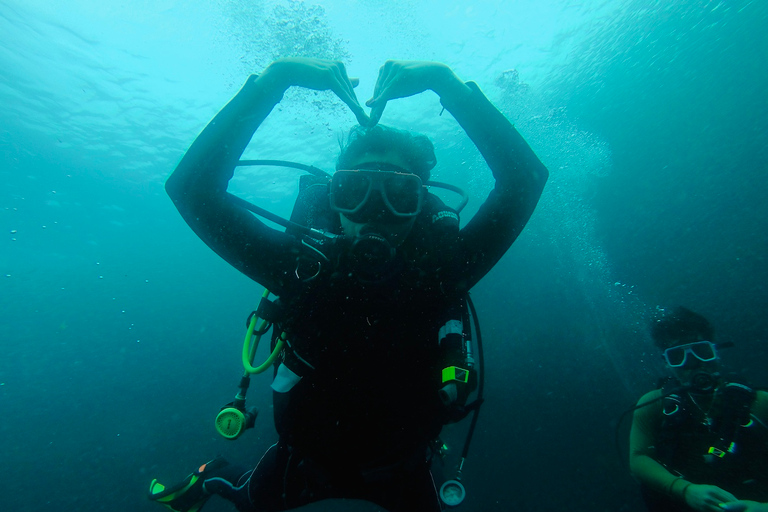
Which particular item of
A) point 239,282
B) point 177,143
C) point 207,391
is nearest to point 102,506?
point 207,391

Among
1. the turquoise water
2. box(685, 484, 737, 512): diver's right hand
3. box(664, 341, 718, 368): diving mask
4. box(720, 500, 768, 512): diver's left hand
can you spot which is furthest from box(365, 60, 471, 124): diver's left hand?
the turquoise water

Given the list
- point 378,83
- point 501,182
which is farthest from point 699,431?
point 378,83

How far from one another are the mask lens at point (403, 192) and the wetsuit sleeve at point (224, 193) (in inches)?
28.3

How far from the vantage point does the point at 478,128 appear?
222 cm

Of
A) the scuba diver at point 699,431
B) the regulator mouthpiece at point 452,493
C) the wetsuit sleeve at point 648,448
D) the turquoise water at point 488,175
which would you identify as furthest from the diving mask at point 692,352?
the turquoise water at point 488,175

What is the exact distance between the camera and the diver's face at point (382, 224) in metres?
2.11

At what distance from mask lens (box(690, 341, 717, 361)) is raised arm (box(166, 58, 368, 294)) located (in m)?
5.38

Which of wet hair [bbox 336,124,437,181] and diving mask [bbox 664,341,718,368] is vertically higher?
wet hair [bbox 336,124,437,181]

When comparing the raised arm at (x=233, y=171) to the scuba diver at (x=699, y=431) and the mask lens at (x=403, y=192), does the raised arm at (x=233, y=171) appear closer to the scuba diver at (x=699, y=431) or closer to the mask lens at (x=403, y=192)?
the mask lens at (x=403, y=192)

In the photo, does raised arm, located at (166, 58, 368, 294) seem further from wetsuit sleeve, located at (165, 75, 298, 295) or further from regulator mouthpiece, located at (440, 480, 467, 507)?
regulator mouthpiece, located at (440, 480, 467, 507)

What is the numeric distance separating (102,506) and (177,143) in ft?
54.8

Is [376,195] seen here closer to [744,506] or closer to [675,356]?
[744,506]

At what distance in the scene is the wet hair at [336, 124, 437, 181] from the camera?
245 centimetres

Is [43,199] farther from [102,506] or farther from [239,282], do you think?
[239,282]
